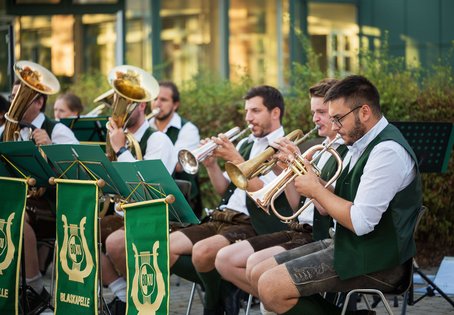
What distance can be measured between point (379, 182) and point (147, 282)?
5.13ft

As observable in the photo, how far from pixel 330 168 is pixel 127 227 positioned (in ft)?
4.12

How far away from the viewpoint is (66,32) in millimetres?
16828

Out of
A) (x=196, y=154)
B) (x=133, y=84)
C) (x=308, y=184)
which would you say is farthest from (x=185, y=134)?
(x=308, y=184)

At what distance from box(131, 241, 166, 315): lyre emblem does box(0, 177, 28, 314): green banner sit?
1162 mm

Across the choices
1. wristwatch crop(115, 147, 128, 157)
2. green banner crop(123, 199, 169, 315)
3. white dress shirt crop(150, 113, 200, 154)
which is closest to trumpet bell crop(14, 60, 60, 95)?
wristwatch crop(115, 147, 128, 157)

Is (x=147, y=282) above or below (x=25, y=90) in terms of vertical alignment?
below

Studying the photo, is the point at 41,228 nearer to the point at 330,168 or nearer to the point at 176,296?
the point at 176,296

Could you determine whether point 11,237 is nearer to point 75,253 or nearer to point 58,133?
point 75,253

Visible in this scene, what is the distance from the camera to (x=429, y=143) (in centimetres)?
702

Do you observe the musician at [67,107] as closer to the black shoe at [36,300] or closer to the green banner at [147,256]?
the black shoe at [36,300]

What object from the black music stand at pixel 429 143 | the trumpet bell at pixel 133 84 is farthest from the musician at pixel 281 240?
the trumpet bell at pixel 133 84

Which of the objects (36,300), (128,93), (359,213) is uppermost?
(128,93)

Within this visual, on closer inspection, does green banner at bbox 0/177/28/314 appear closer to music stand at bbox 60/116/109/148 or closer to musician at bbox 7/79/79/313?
musician at bbox 7/79/79/313

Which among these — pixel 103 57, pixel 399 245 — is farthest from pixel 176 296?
pixel 103 57
